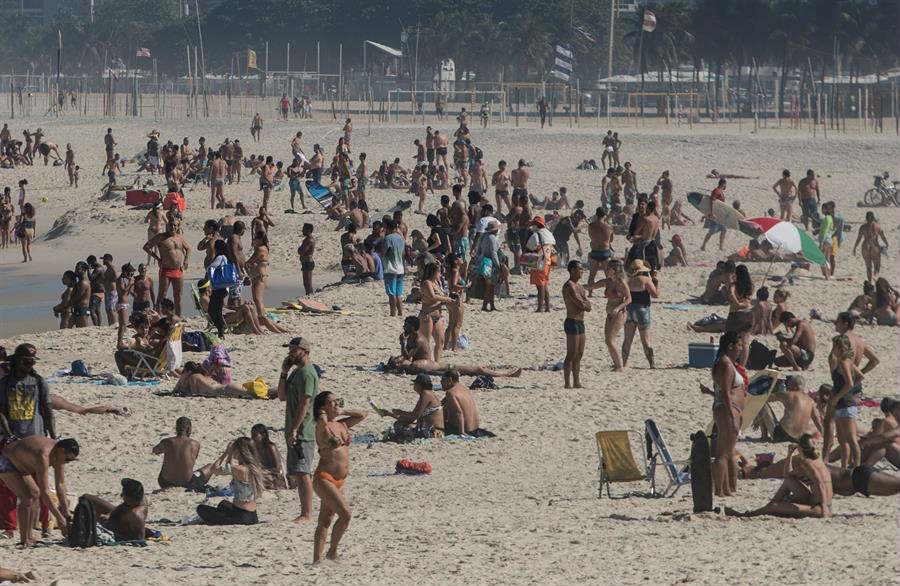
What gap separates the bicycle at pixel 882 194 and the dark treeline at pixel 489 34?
102 feet

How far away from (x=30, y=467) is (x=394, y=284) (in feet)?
31.0

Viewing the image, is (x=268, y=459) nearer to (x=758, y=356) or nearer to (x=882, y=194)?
(x=758, y=356)

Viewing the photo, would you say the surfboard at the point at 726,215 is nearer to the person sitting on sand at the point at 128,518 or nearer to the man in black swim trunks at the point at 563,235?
the man in black swim trunks at the point at 563,235

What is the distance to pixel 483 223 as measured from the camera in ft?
62.9

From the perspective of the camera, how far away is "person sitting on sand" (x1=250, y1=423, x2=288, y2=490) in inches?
416

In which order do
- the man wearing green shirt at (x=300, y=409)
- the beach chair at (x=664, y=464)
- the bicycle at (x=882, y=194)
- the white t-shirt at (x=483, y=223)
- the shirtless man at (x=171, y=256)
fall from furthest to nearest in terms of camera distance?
1. the bicycle at (x=882, y=194)
2. the white t-shirt at (x=483, y=223)
3. the shirtless man at (x=171, y=256)
4. the beach chair at (x=664, y=464)
5. the man wearing green shirt at (x=300, y=409)

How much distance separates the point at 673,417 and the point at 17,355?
6500 millimetres

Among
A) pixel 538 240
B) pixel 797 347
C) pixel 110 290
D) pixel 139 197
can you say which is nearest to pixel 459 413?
pixel 797 347

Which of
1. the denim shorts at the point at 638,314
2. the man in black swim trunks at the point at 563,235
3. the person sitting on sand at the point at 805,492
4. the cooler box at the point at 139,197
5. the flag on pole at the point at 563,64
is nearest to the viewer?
the person sitting on sand at the point at 805,492

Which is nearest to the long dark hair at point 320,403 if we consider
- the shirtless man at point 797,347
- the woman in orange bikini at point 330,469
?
the woman in orange bikini at point 330,469

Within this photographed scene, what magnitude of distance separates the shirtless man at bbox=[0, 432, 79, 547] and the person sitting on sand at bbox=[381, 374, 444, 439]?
3.87 meters

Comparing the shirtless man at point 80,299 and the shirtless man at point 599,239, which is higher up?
the shirtless man at point 599,239

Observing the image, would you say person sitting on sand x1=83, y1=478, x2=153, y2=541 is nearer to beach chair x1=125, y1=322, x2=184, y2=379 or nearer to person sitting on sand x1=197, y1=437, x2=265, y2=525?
person sitting on sand x1=197, y1=437, x2=265, y2=525

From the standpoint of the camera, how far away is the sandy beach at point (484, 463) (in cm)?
868
